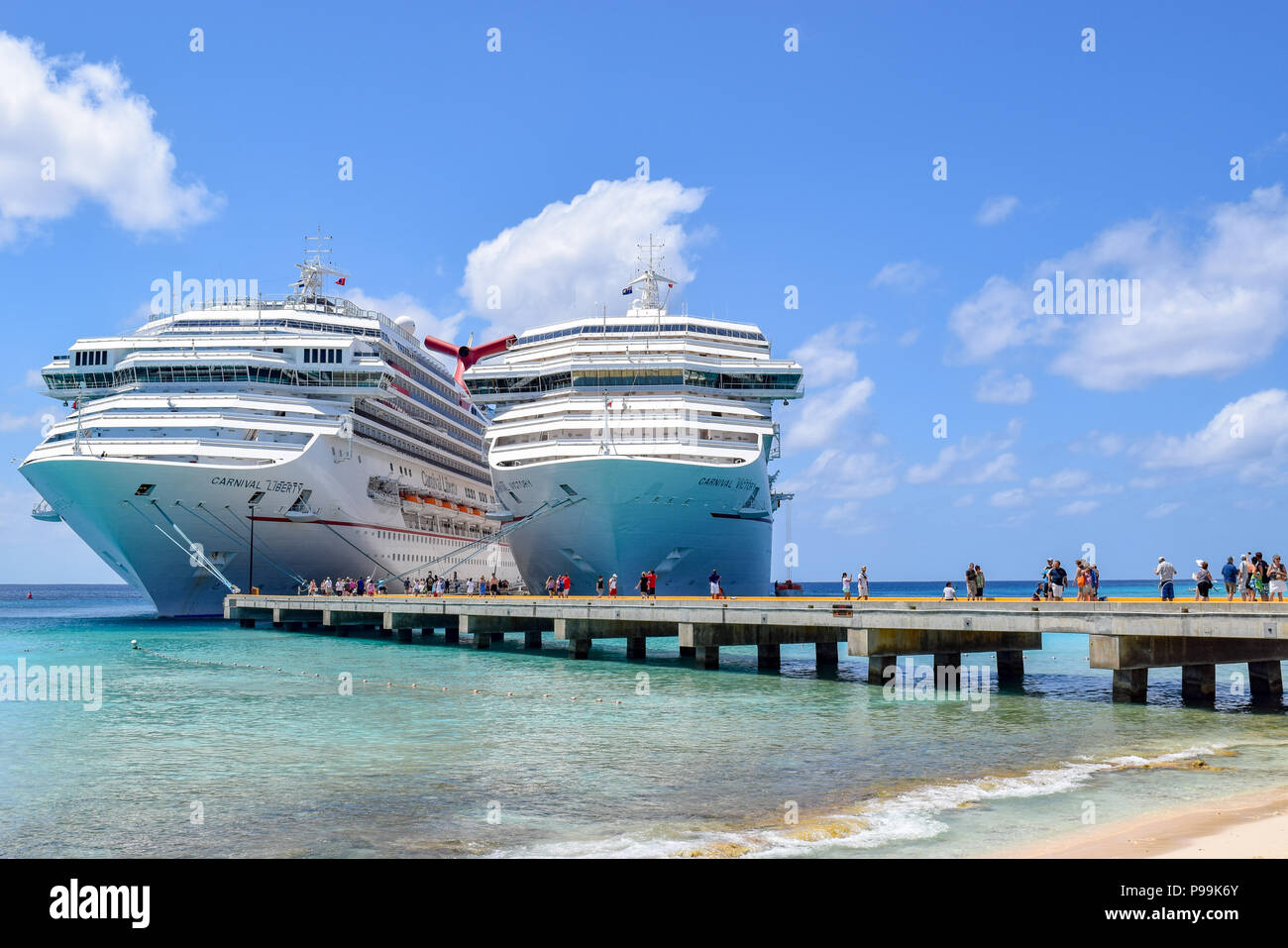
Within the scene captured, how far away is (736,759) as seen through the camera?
1780cm

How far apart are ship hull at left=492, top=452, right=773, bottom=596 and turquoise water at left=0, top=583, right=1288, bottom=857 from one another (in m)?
12.9

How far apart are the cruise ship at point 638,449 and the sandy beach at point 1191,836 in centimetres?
3150

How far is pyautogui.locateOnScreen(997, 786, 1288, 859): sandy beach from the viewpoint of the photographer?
10664 millimetres

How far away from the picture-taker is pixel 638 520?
146 ft

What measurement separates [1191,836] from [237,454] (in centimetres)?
4970

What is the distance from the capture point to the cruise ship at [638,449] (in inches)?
1759

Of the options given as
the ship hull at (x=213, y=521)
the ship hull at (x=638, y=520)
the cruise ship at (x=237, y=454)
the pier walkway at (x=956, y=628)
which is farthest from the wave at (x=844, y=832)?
the ship hull at (x=213, y=521)

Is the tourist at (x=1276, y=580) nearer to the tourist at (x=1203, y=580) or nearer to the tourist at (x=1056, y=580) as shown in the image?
the tourist at (x=1203, y=580)

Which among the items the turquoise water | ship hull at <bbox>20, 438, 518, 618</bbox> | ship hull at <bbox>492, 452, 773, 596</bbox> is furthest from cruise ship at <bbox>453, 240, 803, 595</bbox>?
the turquoise water

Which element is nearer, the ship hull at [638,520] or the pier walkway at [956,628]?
the pier walkway at [956,628]

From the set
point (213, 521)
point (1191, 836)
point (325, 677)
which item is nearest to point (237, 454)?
point (213, 521)
